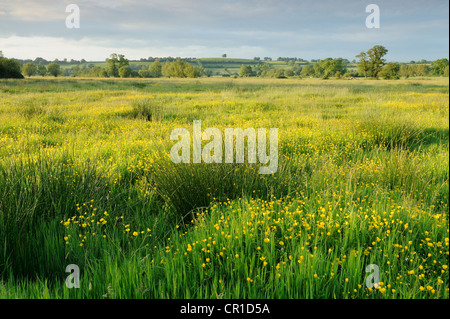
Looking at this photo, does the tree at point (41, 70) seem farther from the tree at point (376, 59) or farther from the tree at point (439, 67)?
the tree at point (439, 67)

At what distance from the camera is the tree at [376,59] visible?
7106 centimetres

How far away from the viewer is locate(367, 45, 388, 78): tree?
2798 inches

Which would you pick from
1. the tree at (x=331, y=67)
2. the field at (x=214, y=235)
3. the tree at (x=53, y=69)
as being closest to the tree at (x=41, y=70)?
the tree at (x=53, y=69)

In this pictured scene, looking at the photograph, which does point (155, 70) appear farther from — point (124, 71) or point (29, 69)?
point (29, 69)

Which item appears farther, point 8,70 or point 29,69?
point 29,69

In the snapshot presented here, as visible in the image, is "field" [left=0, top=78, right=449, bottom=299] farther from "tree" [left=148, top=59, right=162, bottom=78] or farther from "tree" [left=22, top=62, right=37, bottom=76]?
"tree" [left=148, top=59, right=162, bottom=78]

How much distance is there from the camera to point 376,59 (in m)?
73.7

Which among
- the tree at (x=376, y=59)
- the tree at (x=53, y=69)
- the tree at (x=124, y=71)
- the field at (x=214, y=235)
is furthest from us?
the tree at (x=53, y=69)

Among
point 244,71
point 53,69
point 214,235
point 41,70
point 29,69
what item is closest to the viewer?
point 214,235

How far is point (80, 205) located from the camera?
340cm

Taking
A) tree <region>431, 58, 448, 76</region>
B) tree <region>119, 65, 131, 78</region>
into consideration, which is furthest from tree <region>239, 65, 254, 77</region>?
tree <region>431, 58, 448, 76</region>

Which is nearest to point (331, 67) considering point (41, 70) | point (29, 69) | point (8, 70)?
point (8, 70)

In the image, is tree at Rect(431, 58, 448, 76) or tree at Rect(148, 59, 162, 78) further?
tree at Rect(148, 59, 162, 78)

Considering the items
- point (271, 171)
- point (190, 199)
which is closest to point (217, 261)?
point (190, 199)
